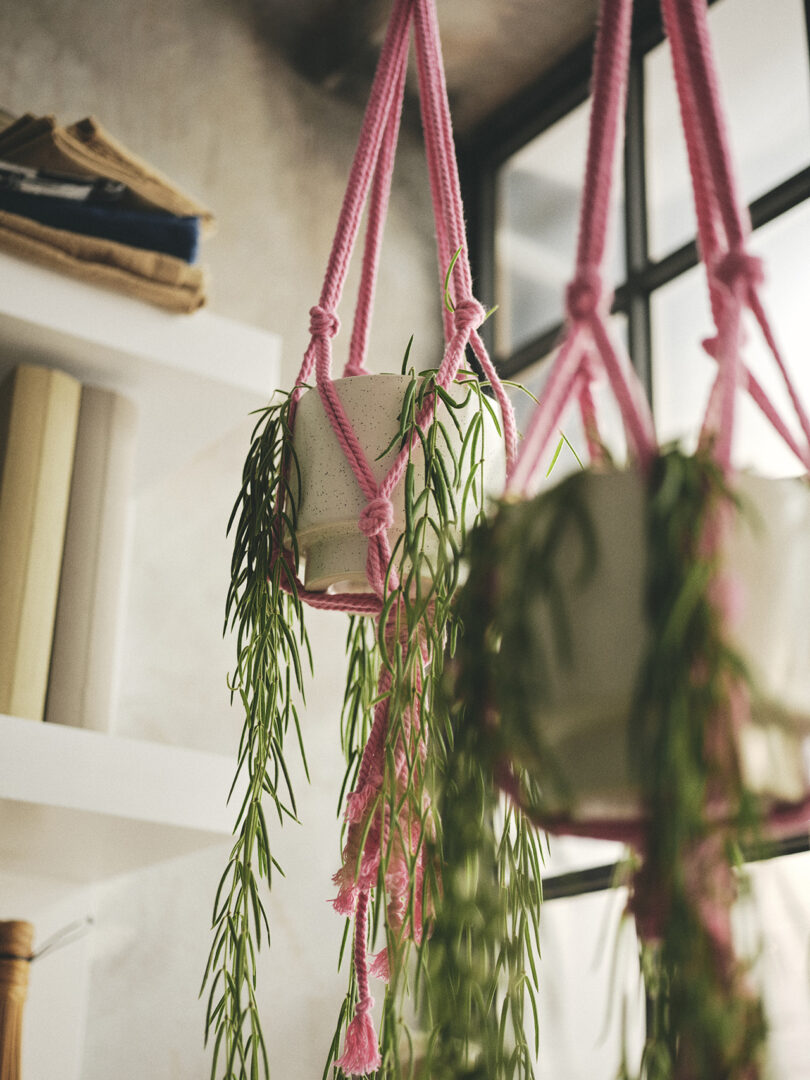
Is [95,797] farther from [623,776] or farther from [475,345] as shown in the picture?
[623,776]

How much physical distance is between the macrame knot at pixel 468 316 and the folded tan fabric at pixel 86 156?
2.34 feet

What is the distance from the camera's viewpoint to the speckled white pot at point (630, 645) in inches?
14.5

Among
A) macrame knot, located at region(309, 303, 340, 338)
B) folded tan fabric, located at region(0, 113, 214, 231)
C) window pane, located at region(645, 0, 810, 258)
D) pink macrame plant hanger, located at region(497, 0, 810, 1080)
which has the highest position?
window pane, located at region(645, 0, 810, 258)

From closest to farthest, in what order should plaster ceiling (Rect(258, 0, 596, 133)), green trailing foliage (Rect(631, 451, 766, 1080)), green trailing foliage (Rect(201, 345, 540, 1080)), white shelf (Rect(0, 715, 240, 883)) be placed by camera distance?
green trailing foliage (Rect(631, 451, 766, 1080))
green trailing foliage (Rect(201, 345, 540, 1080))
white shelf (Rect(0, 715, 240, 883))
plaster ceiling (Rect(258, 0, 596, 133))

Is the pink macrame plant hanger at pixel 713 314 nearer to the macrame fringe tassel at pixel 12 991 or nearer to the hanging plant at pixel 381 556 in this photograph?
Answer: the hanging plant at pixel 381 556

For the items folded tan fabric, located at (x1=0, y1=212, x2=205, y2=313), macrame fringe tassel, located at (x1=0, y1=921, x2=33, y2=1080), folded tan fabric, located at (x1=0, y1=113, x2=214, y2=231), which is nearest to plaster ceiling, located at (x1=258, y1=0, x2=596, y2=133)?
folded tan fabric, located at (x1=0, y1=113, x2=214, y2=231)

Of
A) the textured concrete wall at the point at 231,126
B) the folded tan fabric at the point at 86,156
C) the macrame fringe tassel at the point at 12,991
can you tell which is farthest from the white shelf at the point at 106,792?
the textured concrete wall at the point at 231,126

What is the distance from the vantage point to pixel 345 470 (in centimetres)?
63

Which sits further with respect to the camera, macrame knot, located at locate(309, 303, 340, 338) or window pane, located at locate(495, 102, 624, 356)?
window pane, located at locate(495, 102, 624, 356)

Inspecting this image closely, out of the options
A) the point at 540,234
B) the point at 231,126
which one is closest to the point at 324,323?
the point at 231,126

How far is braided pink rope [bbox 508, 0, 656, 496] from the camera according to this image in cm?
39

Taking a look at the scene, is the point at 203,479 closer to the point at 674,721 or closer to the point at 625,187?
the point at 625,187

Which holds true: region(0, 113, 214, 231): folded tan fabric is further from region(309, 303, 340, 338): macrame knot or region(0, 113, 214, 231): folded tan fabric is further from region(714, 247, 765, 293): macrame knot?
region(714, 247, 765, 293): macrame knot

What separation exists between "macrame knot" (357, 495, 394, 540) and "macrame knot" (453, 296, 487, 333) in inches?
4.9
